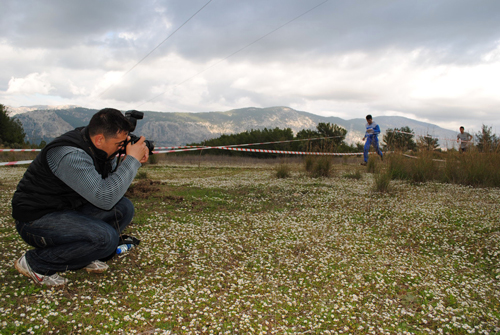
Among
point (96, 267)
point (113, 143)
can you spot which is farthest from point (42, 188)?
point (96, 267)

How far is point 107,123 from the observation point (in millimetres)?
2826

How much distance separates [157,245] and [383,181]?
608cm

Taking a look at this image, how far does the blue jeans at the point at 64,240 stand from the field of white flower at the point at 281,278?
20cm

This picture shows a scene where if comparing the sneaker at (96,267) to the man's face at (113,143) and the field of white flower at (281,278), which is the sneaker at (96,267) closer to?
the field of white flower at (281,278)

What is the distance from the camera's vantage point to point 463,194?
770 cm

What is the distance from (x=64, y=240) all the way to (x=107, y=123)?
111 centimetres

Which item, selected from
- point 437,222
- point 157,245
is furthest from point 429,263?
point 157,245

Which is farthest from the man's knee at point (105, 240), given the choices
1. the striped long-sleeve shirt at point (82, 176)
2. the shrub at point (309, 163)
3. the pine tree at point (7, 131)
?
the pine tree at point (7, 131)

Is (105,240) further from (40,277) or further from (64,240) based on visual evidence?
(40,277)

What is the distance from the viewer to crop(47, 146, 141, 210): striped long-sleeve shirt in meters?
2.62

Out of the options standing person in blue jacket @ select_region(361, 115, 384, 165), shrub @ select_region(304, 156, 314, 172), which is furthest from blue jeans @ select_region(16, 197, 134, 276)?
standing person in blue jacket @ select_region(361, 115, 384, 165)

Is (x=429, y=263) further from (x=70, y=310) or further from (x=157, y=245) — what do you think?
(x=70, y=310)

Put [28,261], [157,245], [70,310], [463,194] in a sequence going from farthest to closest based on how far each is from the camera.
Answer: [463,194] < [157,245] < [28,261] < [70,310]

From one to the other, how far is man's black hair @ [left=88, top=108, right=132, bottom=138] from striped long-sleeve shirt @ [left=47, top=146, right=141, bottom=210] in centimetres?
24
